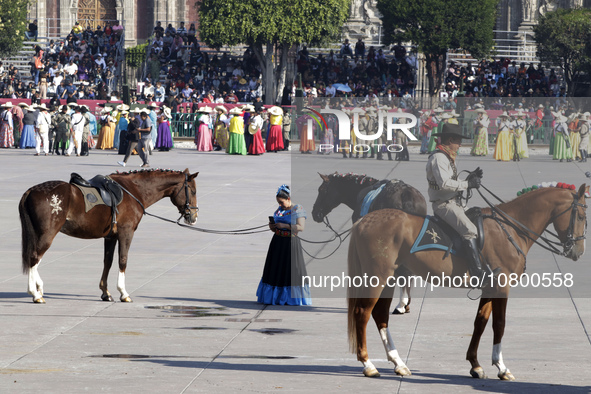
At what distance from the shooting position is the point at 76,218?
35.2 feet

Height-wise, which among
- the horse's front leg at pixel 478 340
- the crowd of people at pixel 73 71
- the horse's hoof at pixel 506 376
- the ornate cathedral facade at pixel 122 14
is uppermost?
the ornate cathedral facade at pixel 122 14

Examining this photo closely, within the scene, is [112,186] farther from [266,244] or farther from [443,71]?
[443,71]

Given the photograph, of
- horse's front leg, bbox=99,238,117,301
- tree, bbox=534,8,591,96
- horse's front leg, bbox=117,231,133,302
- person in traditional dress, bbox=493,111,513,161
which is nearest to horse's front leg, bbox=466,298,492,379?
horse's front leg, bbox=117,231,133,302

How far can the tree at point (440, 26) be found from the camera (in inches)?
1738

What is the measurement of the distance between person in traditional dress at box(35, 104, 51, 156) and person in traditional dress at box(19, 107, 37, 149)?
236 centimetres

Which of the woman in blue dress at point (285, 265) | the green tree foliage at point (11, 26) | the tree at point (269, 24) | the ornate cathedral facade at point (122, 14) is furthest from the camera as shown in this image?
the ornate cathedral facade at point (122, 14)

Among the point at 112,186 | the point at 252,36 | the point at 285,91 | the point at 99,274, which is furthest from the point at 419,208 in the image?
the point at 252,36

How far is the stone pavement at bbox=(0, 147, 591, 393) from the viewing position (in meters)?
7.51

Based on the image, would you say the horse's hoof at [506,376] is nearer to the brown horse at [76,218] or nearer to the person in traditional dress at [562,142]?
the brown horse at [76,218]

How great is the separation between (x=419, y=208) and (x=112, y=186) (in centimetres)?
347

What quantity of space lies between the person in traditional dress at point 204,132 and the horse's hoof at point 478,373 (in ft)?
89.3

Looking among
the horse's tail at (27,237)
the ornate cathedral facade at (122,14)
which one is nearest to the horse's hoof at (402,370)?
the horse's tail at (27,237)

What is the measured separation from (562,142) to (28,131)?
59.5 feet

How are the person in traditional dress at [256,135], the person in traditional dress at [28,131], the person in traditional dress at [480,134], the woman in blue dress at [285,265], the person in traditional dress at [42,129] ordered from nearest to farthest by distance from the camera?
the woman in blue dress at [285,265] → the person in traditional dress at [480,134] → the person in traditional dress at [42,129] → the person in traditional dress at [256,135] → the person in traditional dress at [28,131]
